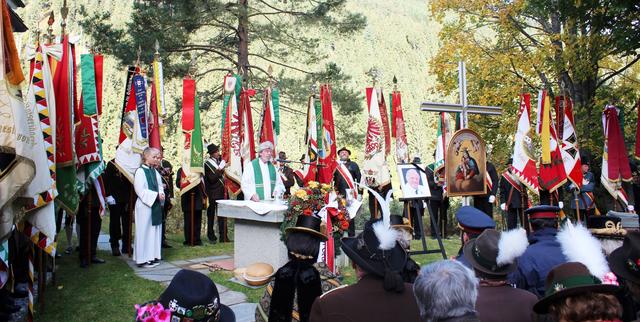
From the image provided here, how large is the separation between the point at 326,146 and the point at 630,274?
8596 mm

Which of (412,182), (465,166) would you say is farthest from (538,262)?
(412,182)

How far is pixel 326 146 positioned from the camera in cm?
1078

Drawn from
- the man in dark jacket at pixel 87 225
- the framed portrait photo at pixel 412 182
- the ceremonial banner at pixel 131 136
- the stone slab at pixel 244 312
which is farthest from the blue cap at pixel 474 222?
the ceremonial banner at pixel 131 136

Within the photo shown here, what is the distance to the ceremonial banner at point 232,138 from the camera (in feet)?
35.5

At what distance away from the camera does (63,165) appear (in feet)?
19.4

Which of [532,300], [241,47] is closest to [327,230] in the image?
[532,300]

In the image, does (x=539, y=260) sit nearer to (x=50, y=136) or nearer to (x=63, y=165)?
(x=50, y=136)

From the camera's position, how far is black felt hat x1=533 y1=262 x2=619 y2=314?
201cm

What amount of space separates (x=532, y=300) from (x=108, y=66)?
51127 mm

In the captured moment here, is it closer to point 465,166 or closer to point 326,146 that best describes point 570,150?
point 465,166

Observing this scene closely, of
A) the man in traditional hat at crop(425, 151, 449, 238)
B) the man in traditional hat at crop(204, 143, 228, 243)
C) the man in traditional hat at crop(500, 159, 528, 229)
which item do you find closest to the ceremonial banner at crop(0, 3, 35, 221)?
the man in traditional hat at crop(204, 143, 228, 243)

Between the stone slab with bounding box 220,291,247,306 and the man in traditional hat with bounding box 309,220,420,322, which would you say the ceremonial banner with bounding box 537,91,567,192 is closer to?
the stone slab with bounding box 220,291,247,306

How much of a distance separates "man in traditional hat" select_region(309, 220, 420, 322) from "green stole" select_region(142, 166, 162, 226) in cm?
604

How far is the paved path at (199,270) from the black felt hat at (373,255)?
10.3ft
